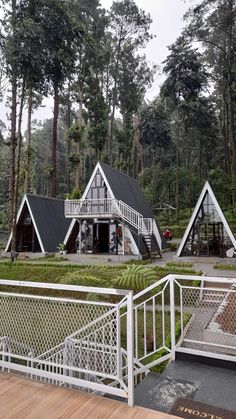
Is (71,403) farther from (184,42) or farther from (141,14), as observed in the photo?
(141,14)

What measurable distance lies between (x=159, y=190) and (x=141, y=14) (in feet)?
62.9

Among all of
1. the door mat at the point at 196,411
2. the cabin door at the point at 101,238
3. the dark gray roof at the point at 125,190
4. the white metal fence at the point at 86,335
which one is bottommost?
the door mat at the point at 196,411

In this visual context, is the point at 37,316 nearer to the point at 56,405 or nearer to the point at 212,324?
the point at 56,405

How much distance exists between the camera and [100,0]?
30000mm

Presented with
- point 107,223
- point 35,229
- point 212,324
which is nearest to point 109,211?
point 107,223

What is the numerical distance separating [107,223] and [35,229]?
4.82 meters

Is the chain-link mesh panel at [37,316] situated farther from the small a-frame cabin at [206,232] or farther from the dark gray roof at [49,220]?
the dark gray roof at [49,220]

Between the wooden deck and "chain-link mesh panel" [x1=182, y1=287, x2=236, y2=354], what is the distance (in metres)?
2.00

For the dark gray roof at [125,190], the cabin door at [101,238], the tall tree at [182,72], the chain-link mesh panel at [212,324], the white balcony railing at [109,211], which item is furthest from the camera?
the tall tree at [182,72]

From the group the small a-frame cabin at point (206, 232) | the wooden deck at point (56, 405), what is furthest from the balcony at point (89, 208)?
the wooden deck at point (56, 405)

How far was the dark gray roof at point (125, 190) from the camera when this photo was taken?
61.4 ft

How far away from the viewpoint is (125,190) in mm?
20453

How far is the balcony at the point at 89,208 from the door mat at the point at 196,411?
46.9ft

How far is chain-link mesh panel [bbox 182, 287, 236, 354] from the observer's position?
4.87 m
